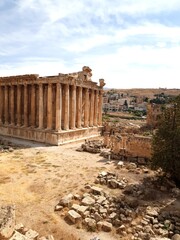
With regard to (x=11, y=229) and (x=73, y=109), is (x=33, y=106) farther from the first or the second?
(x=11, y=229)

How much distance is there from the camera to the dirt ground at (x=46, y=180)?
40.2 ft

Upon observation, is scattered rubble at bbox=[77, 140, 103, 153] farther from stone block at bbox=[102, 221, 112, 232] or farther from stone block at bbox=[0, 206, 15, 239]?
stone block at bbox=[0, 206, 15, 239]

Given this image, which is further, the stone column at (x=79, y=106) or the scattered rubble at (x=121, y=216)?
the stone column at (x=79, y=106)

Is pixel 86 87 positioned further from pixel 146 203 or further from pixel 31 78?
pixel 146 203

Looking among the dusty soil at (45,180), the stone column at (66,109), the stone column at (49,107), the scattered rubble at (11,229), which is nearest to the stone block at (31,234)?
the scattered rubble at (11,229)

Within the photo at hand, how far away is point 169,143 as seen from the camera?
17.0m

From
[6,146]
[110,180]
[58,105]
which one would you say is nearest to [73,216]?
[110,180]

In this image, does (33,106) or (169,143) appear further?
(33,106)

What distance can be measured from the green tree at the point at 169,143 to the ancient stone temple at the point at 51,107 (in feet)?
48.0

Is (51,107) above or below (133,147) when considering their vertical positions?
above

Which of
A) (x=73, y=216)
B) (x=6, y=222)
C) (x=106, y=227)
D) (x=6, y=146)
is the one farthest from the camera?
(x=6, y=146)

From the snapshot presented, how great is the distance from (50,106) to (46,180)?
14.3 m

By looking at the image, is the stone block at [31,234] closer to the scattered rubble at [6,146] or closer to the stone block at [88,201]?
the stone block at [88,201]

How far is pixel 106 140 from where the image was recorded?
28.6m
